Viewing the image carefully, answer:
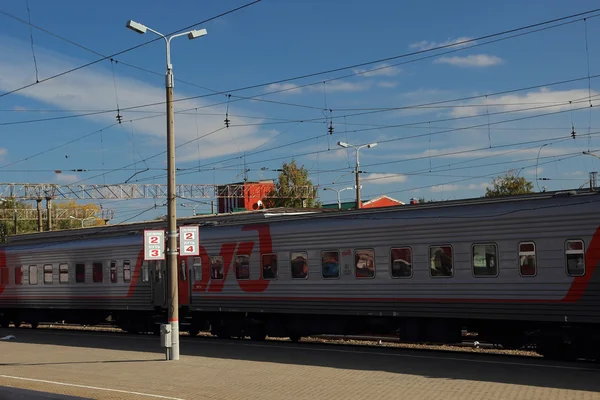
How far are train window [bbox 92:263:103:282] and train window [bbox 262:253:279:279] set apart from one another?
915 centimetres

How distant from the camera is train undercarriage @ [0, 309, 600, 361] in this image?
59.7 ft

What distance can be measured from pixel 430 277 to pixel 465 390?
6.36 meters

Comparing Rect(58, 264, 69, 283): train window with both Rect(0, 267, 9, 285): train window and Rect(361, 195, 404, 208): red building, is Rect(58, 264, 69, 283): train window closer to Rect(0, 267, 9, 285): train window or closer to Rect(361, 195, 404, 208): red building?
Rect(0, 267, 9, 285): train window

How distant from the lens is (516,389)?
46.4 feet

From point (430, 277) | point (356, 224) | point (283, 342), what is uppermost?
point (356, 224)

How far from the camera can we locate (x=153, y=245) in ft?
67.2

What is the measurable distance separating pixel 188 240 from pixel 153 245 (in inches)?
37.4

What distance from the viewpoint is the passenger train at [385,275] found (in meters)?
18.0

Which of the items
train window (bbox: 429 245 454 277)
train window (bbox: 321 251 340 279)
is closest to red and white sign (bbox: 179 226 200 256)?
train window (bbox: 321 251 340 279)

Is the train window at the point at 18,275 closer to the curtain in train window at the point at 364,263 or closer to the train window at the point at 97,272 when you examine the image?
the train window at the point at 97,272

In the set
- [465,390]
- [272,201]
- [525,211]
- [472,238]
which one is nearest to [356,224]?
[472,238]

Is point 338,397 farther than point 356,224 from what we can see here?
No

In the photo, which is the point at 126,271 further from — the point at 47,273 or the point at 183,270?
the point at 47,273

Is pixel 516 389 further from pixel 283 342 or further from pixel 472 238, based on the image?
pixel 283 342
